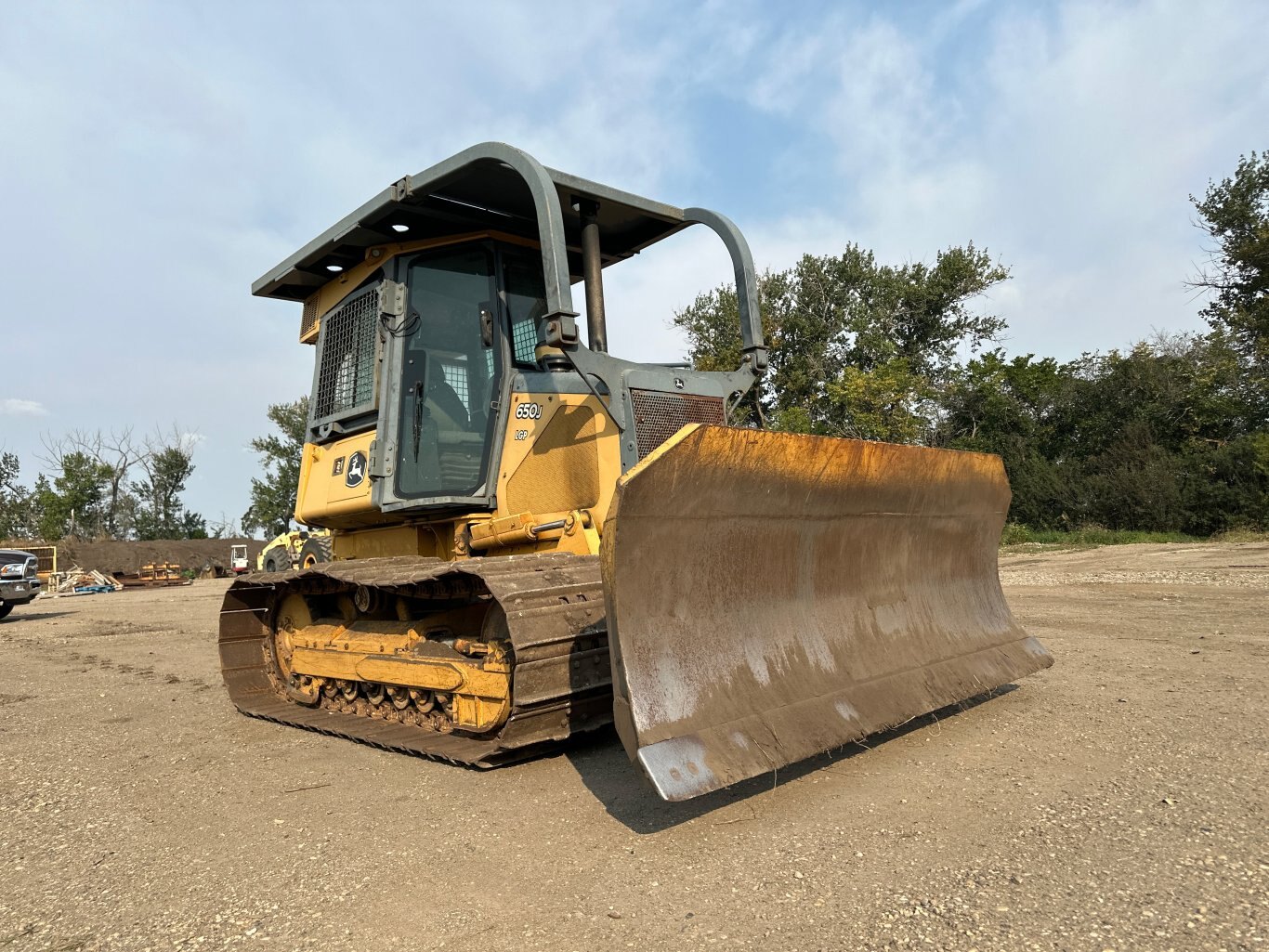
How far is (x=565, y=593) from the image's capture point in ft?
11.8

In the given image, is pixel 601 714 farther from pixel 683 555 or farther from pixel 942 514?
pixel 942 514

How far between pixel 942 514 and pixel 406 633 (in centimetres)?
298

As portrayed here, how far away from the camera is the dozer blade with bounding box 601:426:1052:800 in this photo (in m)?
2.85

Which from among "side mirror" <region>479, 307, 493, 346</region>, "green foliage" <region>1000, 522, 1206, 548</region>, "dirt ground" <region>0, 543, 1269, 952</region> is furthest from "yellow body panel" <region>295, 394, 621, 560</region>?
"green foliage" <region>1000, 522, 1206, 548</region>

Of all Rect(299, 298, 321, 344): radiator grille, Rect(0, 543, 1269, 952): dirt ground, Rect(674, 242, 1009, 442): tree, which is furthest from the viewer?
Rect(674, 242, 1009, 442): tree

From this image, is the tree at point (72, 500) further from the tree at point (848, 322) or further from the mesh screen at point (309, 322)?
the mesh screen at point (309, 322)

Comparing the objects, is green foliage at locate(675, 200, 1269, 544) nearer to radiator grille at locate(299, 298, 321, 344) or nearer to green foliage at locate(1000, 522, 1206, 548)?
green foliage at locate(1000, 522, 1206, 548)

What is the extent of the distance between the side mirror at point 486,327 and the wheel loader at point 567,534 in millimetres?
13

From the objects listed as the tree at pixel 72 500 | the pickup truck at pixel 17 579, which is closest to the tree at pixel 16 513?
the tree at pixel 72 500

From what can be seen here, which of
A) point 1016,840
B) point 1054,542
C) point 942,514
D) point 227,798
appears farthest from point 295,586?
point 1054,542

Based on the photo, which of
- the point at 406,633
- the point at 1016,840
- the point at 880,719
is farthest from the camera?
the point at 406,633

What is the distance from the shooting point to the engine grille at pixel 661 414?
4293 mm

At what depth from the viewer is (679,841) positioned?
2.71 meters

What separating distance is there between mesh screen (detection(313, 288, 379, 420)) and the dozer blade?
8.61 ft
